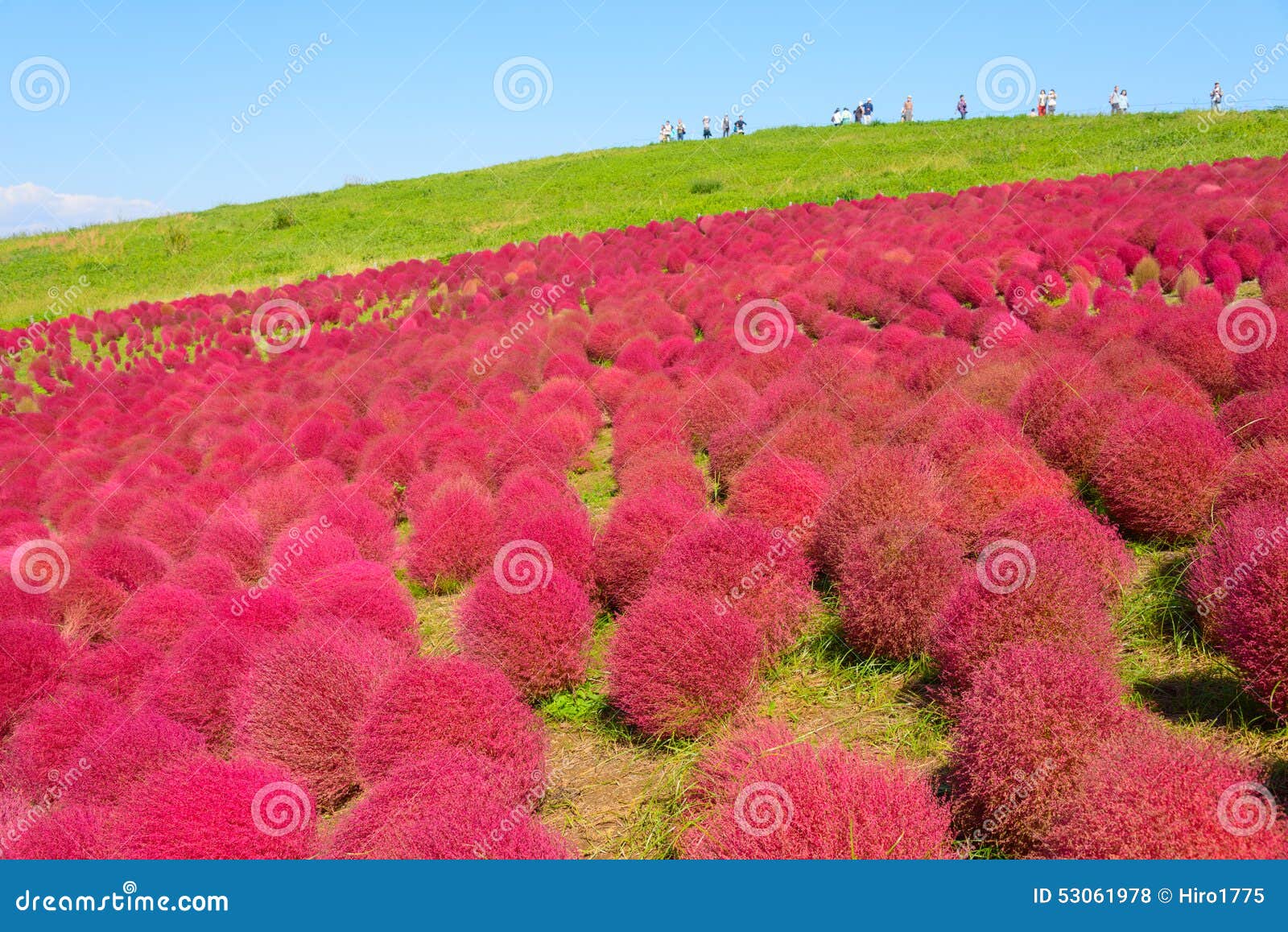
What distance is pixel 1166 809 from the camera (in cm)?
267

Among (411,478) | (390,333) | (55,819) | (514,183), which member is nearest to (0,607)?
(411,478)

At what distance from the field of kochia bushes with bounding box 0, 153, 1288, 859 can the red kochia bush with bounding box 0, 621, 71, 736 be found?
3 centimetres

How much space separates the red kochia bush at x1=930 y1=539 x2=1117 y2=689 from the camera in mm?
3861

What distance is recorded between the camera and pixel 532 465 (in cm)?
848

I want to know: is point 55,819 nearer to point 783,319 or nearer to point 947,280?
point 783,319

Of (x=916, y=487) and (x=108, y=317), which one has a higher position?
(x=108, y=317)

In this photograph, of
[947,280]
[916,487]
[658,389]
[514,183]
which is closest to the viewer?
[916,487]

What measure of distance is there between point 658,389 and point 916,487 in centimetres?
525

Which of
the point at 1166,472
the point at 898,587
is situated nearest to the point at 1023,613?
the point at 898,587

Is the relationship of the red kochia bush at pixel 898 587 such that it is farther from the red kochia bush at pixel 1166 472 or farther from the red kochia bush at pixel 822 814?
the red kochia bush at pixel 1166 472

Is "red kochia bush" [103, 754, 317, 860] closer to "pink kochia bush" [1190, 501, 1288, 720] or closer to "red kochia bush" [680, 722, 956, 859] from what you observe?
"red kochia bush" [680, 722, 956, 859]

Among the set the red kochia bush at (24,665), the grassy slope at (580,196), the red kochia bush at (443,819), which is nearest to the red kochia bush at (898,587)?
the red kochia bush at (443,819)

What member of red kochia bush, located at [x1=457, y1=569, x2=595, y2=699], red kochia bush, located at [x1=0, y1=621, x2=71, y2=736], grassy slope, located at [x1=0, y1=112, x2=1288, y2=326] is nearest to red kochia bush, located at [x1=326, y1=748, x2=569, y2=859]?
red kochia bush, located at [x1=457, y1=569, x2=595, y2=699]

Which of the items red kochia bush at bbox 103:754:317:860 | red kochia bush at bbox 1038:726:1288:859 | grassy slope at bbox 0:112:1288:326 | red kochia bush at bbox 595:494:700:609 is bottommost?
red kochia bush at bbox 103:754:317:860
